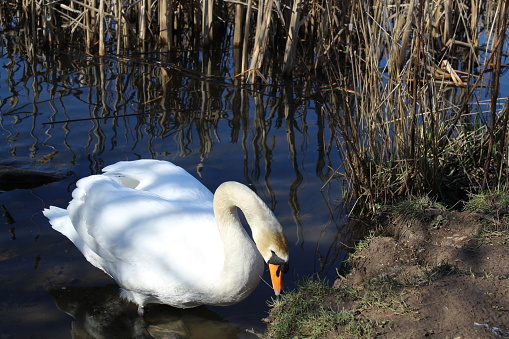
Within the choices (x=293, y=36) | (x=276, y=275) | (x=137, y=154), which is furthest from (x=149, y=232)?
(x=293, y=36)

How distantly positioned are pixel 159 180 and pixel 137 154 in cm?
179

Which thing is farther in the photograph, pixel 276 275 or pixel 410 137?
pixel 410 137

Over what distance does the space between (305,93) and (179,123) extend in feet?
6.45

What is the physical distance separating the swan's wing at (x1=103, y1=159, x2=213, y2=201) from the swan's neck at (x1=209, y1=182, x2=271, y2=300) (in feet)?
2.28

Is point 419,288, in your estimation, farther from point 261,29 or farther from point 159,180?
point 261,29

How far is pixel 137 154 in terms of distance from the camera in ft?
19.9

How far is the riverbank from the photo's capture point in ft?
10.3

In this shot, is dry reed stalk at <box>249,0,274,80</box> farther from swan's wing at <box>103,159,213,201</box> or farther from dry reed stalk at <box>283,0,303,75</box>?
swan's wing at <box>103,159,213,201</box>

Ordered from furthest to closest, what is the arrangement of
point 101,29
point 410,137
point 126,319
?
1. point 101,29
2. point 410,137
3. point 126,319

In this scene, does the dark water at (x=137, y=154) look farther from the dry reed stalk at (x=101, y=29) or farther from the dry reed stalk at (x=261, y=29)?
the dry reed stalk at (x=261, y=29)

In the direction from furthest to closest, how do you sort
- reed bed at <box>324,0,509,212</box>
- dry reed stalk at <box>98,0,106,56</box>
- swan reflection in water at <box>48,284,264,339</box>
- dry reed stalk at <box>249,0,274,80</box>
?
dry reed stalk at <box>98,0,106,56</box>, dry reed stalk at <box>249,0,274,80</box>, reed bed at <box>324,0,509,212</box>, swan reflection in water at <box>48,284,264,339</box>

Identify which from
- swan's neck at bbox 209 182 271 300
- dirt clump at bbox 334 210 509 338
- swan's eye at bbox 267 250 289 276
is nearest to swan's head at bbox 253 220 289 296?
swan's eye at bbox 267 250 289 276

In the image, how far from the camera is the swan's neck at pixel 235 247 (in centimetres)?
348

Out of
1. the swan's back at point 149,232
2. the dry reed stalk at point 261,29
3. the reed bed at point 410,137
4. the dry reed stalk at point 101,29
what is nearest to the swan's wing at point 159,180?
the swan's back at point 149,232
